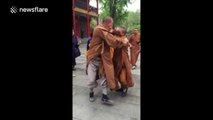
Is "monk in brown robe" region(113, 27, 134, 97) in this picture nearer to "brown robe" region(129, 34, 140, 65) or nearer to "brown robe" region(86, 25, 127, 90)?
"brown robe" region(86, 25, 127, 90)

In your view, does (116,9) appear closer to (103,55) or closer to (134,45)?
(134,45)

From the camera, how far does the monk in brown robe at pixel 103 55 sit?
2.71m

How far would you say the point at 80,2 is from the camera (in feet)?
51.1

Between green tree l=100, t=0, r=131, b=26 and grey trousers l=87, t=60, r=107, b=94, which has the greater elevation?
green tree l=100, t=0, r=131, b=26

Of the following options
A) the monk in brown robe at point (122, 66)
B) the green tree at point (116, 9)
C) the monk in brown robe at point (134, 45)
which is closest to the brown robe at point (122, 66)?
the monk in brown robe at point (122, 66)

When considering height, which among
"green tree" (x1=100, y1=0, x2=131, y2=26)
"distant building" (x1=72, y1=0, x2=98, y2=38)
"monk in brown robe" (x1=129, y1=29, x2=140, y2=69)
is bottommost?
"monk in brown robe" (x1=129, y1=29, x2=140, y2=69)

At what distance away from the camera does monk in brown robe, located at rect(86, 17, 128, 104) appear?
2.71 meters

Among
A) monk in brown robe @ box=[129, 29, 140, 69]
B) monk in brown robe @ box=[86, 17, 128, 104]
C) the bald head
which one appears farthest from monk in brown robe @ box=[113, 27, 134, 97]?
monk in brown robe @ box=[129, 29, 140, 69]

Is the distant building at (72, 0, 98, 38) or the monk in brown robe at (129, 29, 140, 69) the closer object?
the monk in brown robe at (129, 29, 140, 69)
